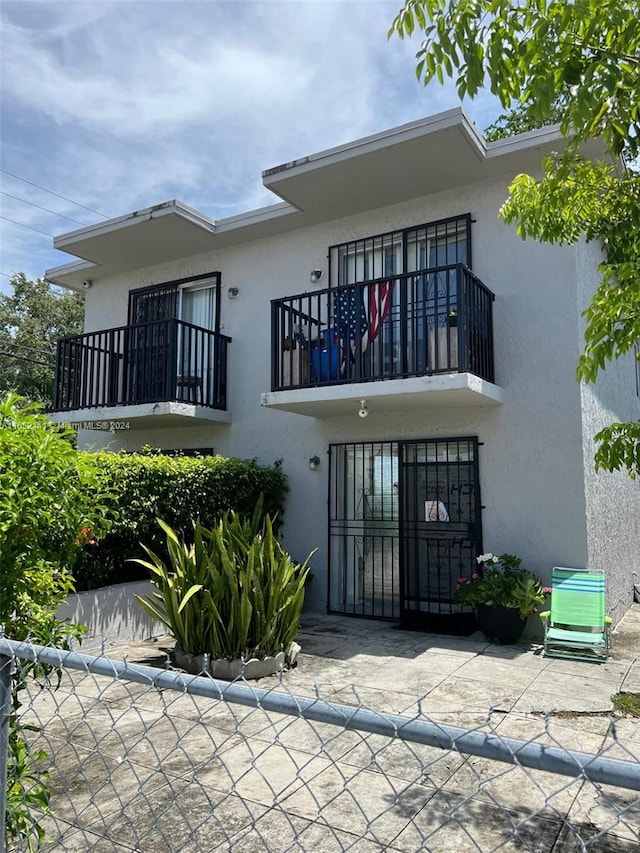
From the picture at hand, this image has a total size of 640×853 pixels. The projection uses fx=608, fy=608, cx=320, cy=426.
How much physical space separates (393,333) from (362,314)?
0.48 metres

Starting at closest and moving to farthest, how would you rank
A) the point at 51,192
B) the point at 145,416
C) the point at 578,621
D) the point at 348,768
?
the point at 348,768 < the point at 578,621 < the point at 145,416 < the point at 51,192

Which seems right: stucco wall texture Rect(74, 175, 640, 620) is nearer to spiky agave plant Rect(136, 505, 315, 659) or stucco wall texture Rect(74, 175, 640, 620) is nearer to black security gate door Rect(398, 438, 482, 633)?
black security gate door Rect(398, 438, 482, 633)

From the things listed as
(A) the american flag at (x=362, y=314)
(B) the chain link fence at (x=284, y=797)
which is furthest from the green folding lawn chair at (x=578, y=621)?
(A) the american flag at (x=362, y=314)

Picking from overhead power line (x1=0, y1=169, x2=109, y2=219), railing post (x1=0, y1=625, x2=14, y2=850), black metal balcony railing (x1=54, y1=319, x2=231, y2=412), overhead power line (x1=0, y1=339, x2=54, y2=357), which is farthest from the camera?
overhead power line (x1=0, y1=339, x2=54, y2=357)

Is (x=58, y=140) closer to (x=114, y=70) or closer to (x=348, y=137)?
(x=114, y=70)

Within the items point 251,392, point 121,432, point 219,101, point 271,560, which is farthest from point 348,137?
point 121,432

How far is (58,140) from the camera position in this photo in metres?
11.6

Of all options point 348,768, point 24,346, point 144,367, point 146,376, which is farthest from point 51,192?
point 348,768

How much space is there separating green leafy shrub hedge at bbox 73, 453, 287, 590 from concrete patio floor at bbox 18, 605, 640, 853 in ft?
4.07

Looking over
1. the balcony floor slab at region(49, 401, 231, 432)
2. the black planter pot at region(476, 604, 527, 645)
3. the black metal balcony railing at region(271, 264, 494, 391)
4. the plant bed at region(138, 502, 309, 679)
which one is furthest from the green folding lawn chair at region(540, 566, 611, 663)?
the balcony floor slab at region(49, 401, 231, 432)

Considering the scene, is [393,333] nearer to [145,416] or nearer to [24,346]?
[145,416]

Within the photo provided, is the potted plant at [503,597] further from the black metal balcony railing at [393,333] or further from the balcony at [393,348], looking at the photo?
the black metal balcony railing at [393,333]

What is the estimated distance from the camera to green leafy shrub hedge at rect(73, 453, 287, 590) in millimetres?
7078

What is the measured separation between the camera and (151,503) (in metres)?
7.33
